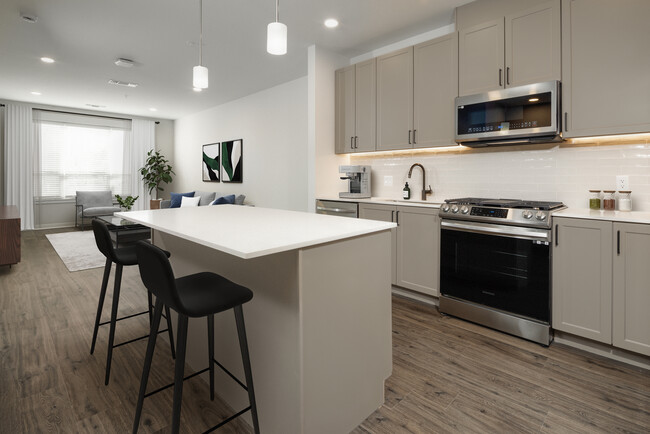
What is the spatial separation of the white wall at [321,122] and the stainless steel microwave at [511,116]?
158 centimetres

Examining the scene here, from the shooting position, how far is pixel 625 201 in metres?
2.54

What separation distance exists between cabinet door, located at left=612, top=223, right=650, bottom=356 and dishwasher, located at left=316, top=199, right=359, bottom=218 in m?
2.14

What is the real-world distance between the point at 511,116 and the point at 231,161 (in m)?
5.30

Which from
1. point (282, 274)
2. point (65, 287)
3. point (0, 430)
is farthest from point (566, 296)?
point (65, 287)

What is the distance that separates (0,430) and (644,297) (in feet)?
11.5

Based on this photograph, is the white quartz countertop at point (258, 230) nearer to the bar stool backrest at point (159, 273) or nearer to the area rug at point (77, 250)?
the bar stool backrest at point (159, 273)

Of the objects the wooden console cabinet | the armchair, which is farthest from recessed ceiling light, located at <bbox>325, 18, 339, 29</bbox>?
the armchair

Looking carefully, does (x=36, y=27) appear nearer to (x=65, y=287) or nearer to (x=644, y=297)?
(x=65, y=287)

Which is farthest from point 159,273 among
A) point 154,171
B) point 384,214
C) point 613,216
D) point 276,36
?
point 154,171

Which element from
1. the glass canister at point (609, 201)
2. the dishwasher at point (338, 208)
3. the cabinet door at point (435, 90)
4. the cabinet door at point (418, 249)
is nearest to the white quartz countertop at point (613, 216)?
the glass canister at point (609, 201)

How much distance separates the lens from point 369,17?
338 cm

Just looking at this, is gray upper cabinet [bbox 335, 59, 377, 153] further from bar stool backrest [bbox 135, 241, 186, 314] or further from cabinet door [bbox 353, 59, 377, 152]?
bar stool backrest [bbox 135, 241, 186, 314]

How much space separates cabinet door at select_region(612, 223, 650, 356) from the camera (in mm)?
2131

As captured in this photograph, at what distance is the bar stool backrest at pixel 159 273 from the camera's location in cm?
128
